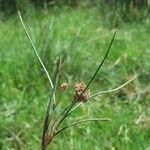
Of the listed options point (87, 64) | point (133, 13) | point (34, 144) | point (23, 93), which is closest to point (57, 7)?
point (133, 13)

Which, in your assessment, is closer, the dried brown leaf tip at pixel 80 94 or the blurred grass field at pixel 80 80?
the dried brown leaf tip at pixel 80 94

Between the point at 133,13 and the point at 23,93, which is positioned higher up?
the point at 23,93

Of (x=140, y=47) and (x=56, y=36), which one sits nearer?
(x=56, y=36)

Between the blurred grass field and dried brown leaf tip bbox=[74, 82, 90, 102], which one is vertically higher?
dried brown leaf tip bbox=[74, 82, 90, 102]

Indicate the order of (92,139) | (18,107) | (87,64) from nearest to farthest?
(92,139) → (18,107) → (87,64)

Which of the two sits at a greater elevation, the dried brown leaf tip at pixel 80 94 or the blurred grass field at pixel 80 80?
the dried brown leaf tip at pixel 80 94

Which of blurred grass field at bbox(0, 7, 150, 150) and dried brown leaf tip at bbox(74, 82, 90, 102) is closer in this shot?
dried brown leaf tip at bbox(74, 82, 90, 102)

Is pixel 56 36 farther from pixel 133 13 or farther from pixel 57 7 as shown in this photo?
pixel 57 7

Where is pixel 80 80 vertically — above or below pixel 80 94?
below
